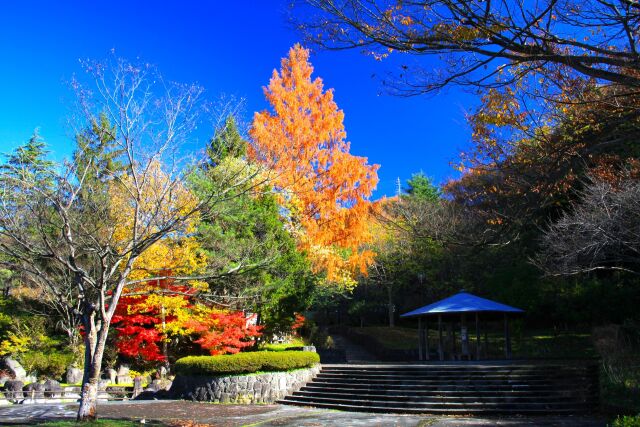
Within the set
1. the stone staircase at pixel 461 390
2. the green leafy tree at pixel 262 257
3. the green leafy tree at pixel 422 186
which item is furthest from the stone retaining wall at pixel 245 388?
the green leafy tree at pixel 422 186

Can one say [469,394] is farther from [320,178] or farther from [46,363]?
[46,363]

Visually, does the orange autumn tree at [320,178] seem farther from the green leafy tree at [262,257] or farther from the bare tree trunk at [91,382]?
the bare tree trunk at [91,382]

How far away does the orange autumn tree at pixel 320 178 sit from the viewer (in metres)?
19.9

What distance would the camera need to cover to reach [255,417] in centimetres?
1158

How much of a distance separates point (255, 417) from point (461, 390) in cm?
535

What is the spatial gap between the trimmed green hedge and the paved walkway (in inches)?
46.3

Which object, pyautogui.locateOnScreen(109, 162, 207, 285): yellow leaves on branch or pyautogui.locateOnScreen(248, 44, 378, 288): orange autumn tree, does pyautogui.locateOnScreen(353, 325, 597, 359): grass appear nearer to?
pyautogui.locateOnScreen(248, 44, 378, 288): orange autumn tree

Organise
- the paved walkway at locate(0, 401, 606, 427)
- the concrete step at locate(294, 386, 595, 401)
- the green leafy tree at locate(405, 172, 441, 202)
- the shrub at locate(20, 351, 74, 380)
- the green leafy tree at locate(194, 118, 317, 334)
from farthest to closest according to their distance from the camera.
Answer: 1. the green leafy tree at locate(405, 172, 441, 202)
2. the shrub at locate(20, 351, 74, 380)
3. the green leafy tree at locate(194, 118, 317, 334)
4. the concrete step at locate(294, 386, 595, 401)
5. the paved walkway at locate(0, 401, 606, 427)

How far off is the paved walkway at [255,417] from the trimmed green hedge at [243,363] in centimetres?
118

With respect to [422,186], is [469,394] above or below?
below

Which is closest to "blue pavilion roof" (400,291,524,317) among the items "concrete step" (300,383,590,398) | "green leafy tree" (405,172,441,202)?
"concrete step" (300,383,590,398)

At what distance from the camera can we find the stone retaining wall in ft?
48.7

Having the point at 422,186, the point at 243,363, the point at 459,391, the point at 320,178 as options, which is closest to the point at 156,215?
the point at 243,363

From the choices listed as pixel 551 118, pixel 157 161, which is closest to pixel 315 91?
pixel 157 161
